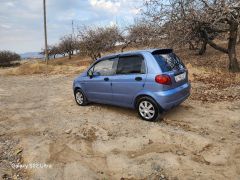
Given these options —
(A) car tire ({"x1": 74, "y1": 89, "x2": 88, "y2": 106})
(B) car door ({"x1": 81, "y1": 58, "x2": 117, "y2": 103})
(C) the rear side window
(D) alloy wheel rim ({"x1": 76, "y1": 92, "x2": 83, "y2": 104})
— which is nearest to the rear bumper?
(C) the rear side window

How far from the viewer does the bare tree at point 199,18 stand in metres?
11.6

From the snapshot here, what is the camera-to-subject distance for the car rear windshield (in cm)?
686

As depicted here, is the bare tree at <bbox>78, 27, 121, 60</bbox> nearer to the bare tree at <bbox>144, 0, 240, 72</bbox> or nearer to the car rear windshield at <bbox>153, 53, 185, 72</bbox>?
the bare tree at <bbox>144, 0, 240, 72</bbox>

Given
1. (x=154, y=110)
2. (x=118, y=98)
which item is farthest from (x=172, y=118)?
(x=118, y=98)

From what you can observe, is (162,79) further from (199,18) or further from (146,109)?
(199,18)

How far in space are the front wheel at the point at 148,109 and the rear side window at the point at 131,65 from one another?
730 millimetres

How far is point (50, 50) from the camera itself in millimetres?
55844

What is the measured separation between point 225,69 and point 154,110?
9.19 meters

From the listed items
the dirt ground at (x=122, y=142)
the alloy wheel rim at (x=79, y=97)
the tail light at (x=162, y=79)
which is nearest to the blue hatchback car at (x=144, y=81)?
the tail light at (x=162, y=79)

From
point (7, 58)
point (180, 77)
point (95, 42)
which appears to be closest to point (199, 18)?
point (180, 77)

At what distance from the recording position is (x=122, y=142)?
591 centimetres

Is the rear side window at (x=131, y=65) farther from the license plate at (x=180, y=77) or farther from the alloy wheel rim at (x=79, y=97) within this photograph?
the alloy wheel rim at (x=79, y=97)

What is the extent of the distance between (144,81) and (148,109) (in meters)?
0.72

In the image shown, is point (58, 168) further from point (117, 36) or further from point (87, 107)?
point (117, 36)
